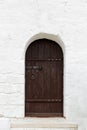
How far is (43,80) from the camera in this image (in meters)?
5.53

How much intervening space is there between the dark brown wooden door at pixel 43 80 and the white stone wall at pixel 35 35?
1.02 feet

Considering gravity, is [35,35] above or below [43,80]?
above

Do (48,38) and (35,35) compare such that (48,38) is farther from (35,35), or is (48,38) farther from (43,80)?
(43,80)

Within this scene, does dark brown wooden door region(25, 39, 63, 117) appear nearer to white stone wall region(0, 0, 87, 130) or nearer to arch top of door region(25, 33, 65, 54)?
arch top of door region(25, 33, 65, 54)

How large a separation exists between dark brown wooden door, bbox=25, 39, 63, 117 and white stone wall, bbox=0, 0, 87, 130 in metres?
0.31

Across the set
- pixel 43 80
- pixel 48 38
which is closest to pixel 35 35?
pixel 48 38

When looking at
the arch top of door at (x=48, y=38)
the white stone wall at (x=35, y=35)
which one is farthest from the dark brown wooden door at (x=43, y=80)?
the white stone wall at (x=35, y=35)

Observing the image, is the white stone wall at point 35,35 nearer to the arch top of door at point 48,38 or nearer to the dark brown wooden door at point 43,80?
the arch top of door at point 48,38

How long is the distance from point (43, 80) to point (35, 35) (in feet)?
2.96

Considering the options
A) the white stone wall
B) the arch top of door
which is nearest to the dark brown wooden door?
Result: the arch top of door

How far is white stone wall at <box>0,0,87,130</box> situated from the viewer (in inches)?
205

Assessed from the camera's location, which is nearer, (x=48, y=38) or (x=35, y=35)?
(x=35, y=35)

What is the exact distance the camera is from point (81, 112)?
520cm

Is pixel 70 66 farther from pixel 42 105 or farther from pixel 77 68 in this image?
pixel 42 105
